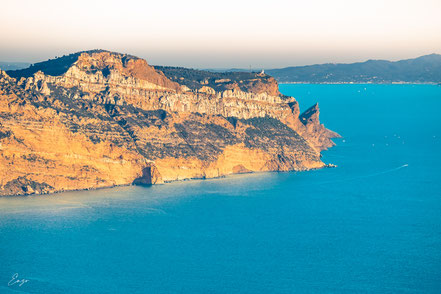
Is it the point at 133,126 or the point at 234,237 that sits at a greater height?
the point at 133,126

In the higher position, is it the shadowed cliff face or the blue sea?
the shadowed cliff face

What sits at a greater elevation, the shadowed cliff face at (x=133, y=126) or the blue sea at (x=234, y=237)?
the shadowed cliff face at (x=133, y=126)

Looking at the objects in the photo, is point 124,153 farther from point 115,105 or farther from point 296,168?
point 296,168

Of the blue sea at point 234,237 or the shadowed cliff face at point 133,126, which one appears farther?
the shadowed cliff face at point 133,126

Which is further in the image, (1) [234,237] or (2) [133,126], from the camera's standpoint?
(2) [133,126]

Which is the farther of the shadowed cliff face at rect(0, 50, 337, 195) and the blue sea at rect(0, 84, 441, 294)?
the shadowed cliff face at rect(0, 50, 337, 195)
